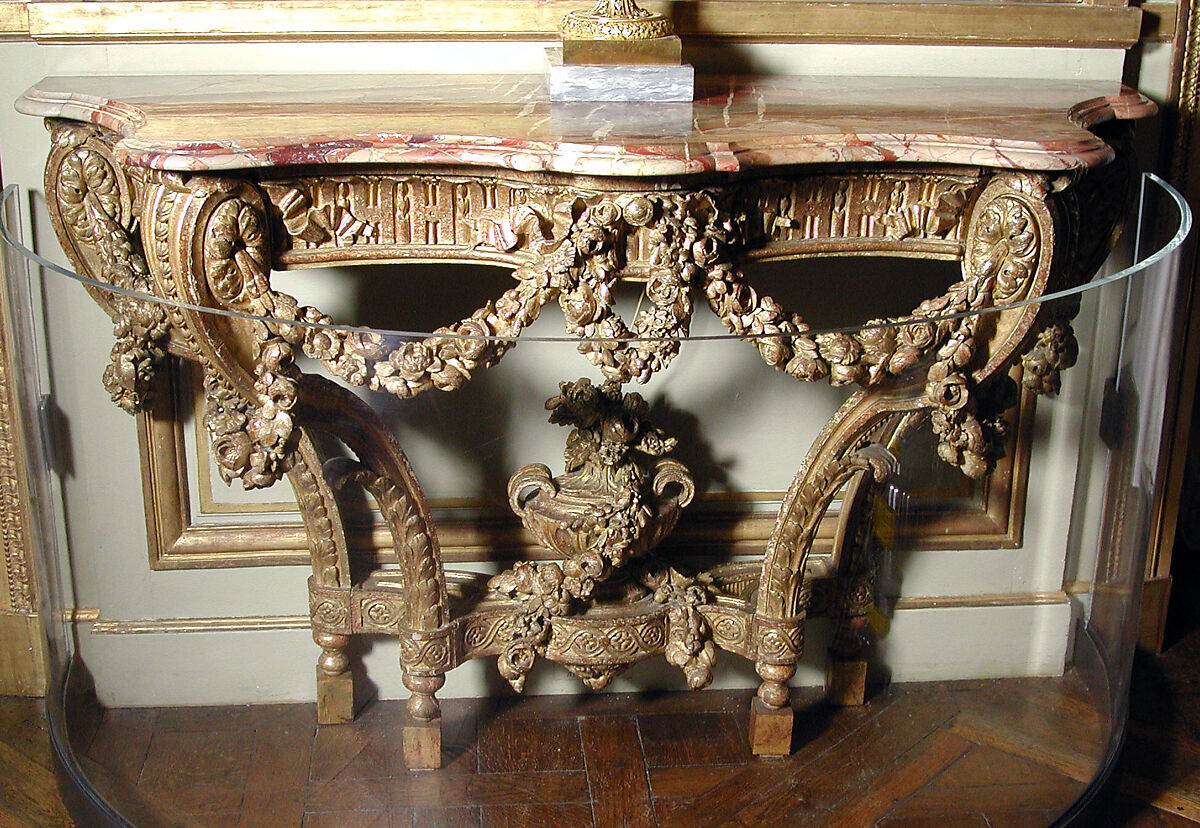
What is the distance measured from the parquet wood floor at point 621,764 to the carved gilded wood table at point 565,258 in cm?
3

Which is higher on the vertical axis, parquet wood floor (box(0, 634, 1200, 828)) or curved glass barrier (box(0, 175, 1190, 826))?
curved glass barrier (box(0, 175, 1190, 826))

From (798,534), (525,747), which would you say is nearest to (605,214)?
(798,534)

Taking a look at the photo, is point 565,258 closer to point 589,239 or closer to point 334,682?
point 589,239

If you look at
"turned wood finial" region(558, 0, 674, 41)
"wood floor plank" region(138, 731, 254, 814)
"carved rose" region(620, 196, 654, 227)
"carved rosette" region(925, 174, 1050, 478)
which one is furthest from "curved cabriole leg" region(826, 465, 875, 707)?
"wood floor plank" region(138, 731, 254, 814)

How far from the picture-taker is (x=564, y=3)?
4.36 feet

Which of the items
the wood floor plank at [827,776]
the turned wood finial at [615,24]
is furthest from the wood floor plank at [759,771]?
the turned wood finial at [615,24]

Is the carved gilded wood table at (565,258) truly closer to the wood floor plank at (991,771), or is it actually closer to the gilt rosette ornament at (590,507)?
the gilt rosette ornament at (590,507)

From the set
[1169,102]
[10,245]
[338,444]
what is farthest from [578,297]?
[1169,102]

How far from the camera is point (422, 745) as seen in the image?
116 centimetres

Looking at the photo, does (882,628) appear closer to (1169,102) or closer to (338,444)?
(338,444)

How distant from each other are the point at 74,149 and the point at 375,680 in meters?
0.55

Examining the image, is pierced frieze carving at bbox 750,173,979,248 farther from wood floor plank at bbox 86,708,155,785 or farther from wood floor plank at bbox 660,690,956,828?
wood floor plank at bbox 86,708,155,785

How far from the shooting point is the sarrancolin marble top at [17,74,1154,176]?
0.99 metres

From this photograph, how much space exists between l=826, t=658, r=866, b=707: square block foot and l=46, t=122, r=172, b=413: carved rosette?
2.23ft
